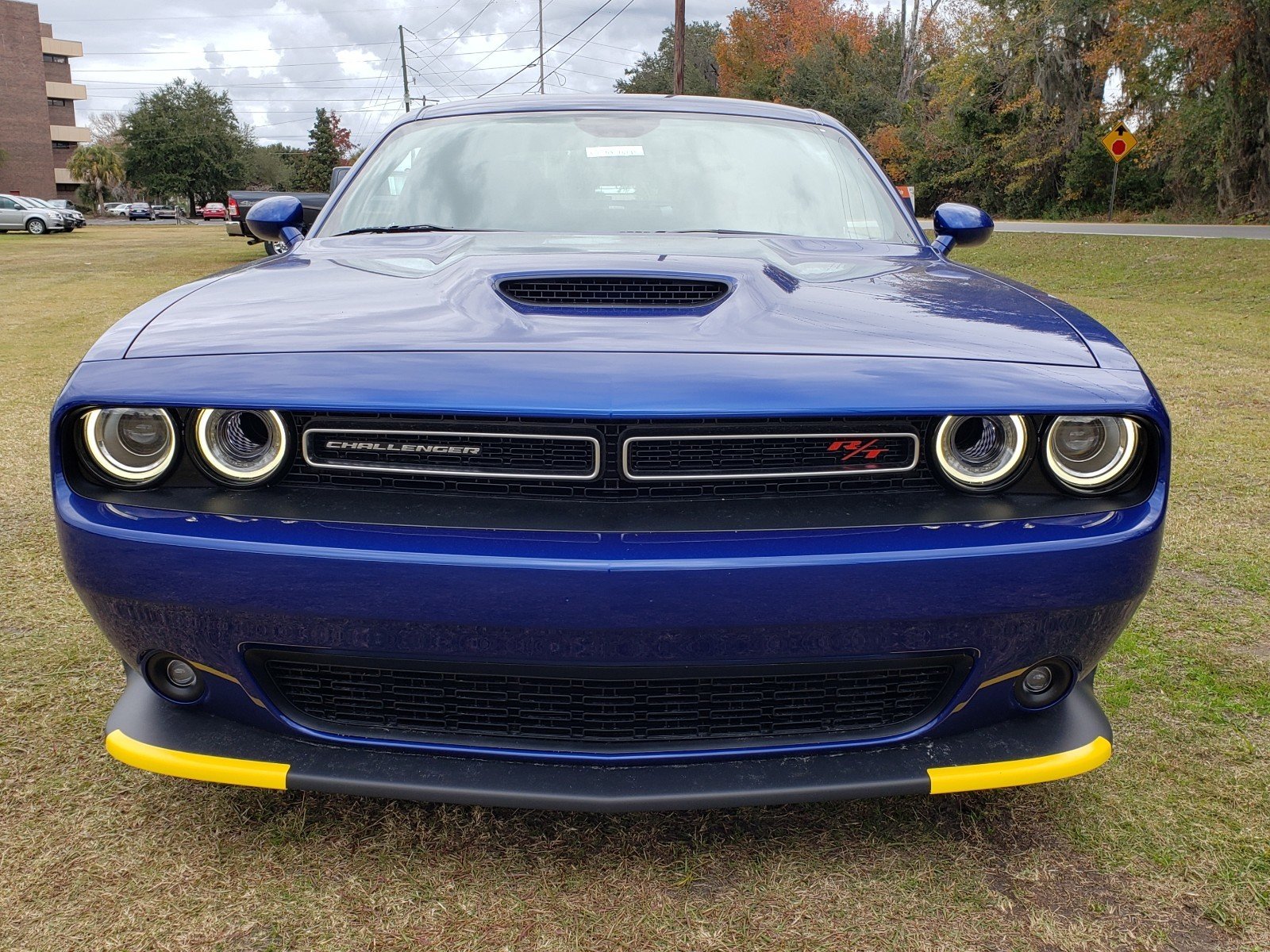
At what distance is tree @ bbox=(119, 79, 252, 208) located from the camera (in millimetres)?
66125

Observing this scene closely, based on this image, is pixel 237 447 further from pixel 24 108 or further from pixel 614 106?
pixel 24 108

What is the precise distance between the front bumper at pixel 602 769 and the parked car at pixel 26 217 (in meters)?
39.5

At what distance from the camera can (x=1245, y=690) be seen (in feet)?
8.11

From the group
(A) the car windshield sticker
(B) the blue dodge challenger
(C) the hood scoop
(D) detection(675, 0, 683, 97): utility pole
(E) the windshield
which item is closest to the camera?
(B) the blue dodge challenger

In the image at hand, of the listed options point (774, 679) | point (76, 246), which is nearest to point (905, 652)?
point (774, 679)

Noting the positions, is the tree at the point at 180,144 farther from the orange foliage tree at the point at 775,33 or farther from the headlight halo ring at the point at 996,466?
the headlight halo ring at the point at 996,466

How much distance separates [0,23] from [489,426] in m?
80.6

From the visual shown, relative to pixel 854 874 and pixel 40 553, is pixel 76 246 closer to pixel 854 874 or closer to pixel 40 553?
pixel 40 553

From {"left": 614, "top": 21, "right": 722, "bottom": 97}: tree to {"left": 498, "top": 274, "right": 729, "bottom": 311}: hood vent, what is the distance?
2420 inches

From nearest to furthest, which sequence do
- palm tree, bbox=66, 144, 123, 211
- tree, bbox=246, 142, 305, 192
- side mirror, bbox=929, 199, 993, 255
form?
side mirror, bbox=929, 199, 993, 255 < palm tree, bbox=66, 144, 123, 211 < tree, bbox=246, 142, 305, 192

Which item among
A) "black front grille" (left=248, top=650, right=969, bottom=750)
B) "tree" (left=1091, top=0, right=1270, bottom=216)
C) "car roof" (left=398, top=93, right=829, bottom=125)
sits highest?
"tree" (left=1091, top=0, right=1270, bottom=216)

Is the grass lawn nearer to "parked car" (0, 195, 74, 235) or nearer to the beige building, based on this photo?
"parked car" (0, 195, 74, 235)

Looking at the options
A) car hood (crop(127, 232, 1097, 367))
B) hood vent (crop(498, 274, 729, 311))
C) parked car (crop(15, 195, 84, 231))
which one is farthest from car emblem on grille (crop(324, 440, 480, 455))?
parked car (crop(15, 195, 84, 231))

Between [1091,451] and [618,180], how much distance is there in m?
1.48
